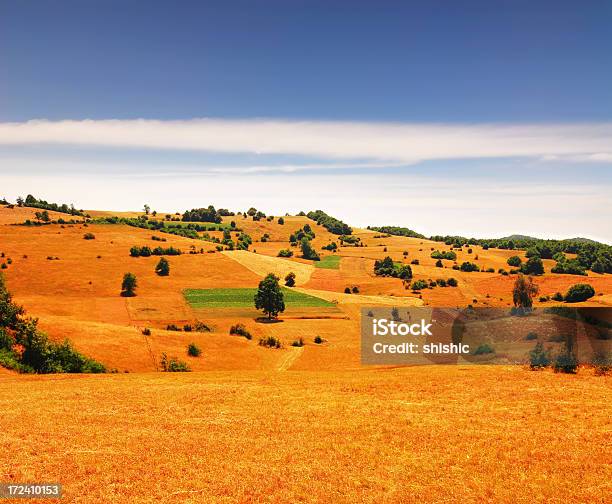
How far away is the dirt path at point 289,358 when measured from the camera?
64.6 m

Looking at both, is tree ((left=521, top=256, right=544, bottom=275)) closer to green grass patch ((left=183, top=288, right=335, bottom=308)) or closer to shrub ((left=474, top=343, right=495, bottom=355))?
A: green grass patch ((left=183, top=288, right=335, bottom=308))

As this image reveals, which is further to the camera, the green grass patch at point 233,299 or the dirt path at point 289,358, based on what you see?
the green grass patch at point 233,299

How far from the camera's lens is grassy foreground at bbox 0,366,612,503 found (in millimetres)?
17016

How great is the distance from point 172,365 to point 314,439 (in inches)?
1312

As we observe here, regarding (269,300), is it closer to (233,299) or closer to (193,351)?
(233,299)

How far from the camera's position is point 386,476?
59.7ft

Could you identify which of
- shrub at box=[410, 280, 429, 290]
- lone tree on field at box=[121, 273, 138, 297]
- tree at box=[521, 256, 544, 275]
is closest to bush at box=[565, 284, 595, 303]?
tree at box=[521, 256, 544, 275]

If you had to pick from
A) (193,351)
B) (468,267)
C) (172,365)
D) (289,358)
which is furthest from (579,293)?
(172,365)

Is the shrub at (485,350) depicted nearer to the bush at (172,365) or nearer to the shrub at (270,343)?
the bush at (172,365)

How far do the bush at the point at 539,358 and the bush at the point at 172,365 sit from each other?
34788mm

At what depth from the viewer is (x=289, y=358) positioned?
234 feet

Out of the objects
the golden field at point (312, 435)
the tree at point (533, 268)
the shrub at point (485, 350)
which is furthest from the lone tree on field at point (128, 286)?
the tree at point (533, 268)

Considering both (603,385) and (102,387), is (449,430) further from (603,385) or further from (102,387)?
(102,387)

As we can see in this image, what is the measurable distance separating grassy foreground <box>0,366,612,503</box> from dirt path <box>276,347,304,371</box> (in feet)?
105
